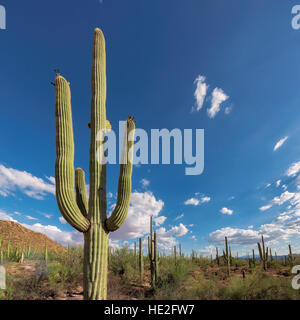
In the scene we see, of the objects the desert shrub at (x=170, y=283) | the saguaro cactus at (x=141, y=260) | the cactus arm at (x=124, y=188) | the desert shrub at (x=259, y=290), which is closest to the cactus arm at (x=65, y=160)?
the cactus arm at (x=124, y=188)

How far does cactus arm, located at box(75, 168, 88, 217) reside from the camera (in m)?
6.51

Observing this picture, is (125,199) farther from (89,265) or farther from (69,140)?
(69,140)

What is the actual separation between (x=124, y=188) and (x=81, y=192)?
4.79 ft

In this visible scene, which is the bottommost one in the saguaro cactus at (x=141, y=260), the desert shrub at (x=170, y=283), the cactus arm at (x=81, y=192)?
the desert shrub at (x=170, y=283)

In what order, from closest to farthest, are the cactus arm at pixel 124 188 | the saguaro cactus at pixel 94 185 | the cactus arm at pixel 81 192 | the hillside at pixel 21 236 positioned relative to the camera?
the saguaro cactus at pixel 94 185, the cactus arm at pixel 124 188, the cactus arm at pixel 81 192, the hillside at pixel 21 236

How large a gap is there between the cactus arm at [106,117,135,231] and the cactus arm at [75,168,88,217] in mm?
923

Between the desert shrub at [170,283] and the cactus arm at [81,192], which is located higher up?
the cactus arm at [81,192]

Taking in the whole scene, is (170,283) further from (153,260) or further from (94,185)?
(94,185)

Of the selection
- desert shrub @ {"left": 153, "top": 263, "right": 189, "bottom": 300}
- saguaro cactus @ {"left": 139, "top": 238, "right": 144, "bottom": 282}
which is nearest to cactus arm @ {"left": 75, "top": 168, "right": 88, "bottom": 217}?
desert shrub @ {"left": 153, "top": 263, "right": 189, "bottom": 300}

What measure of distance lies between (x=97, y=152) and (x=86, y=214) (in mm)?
1721

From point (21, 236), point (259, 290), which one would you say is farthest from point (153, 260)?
point (21, 236)

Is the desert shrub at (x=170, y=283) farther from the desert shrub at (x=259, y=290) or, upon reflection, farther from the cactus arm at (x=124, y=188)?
the cactus arm at (x=124, y=188)

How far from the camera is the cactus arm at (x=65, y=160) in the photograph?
18.4 ft

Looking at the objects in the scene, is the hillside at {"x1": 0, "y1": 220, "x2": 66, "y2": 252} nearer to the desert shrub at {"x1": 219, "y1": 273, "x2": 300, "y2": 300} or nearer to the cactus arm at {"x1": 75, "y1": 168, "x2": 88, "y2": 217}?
the cactus arm at {"x1": 75, "y1": 168, "x2": 88, "y2": 217}
